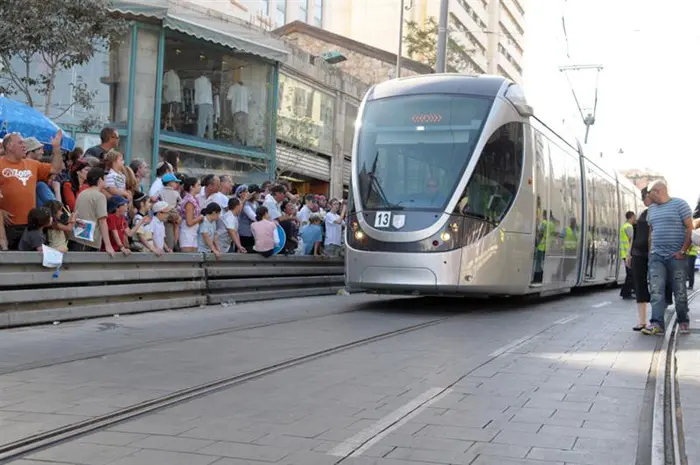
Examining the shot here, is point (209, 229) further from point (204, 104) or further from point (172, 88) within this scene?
point (204, 104)

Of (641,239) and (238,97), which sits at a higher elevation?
(238,97)

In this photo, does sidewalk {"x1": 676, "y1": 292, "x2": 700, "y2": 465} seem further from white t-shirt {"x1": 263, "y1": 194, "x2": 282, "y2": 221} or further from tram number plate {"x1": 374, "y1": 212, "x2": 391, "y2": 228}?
→ white t-shirt {"x1": 263, "y1": 194, "x2": 282, "y2": 221}

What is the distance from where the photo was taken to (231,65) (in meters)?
25.5

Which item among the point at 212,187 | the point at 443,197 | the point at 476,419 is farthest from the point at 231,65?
the point at 476,419

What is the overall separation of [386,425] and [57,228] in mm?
6346

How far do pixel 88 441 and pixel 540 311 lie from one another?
1004cm

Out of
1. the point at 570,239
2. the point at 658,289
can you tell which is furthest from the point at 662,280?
the point at 570,239

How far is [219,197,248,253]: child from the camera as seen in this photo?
46.6ft

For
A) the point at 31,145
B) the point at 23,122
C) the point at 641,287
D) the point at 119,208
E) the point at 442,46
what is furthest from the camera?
the point at 442,46

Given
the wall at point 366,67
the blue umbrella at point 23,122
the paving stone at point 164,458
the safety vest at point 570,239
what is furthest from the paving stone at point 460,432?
the wall at point 366,67

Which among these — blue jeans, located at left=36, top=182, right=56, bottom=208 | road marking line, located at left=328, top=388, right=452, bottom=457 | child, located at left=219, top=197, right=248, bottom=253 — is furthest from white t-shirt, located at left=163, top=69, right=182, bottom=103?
road marking line, located at left=328, top=388, right=452, bottom=457

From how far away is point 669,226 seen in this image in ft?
34.4

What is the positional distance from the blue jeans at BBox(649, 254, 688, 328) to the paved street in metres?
0.51

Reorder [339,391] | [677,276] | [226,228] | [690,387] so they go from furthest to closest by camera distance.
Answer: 1. [226,228]
2. [677,276]
3. [690,387]
4. [339,391]
